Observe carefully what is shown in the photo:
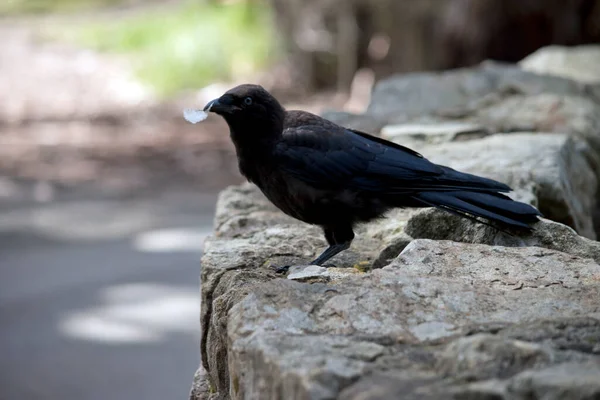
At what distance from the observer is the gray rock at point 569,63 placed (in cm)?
577

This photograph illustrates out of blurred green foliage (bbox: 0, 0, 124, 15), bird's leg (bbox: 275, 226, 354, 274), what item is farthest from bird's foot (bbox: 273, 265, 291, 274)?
blurred green foliage (bbox: 0, 0, 124, 15)

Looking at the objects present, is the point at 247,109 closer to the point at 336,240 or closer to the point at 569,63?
the point at 336,240

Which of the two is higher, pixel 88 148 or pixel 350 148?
pixel 88 148

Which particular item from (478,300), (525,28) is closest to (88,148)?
(525,28)

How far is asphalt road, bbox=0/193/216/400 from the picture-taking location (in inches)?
182

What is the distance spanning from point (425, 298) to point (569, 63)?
423cm

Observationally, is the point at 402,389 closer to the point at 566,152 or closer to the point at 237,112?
the point at 237,112

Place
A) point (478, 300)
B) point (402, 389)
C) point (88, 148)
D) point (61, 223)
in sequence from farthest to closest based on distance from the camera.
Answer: point (88, 148) < point (61, 223) < point (478, 300) < point (402, 389)

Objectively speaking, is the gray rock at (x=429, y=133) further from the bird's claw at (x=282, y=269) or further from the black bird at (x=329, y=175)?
the bird's claw at (x=282, y=269)

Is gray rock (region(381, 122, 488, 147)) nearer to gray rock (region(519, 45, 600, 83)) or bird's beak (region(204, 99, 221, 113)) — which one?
bird's beak (region(204, 99, 221, 113))

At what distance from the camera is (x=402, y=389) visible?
1691 millimetres

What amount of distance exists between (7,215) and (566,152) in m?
5.16

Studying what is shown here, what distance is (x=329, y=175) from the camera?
9.88ft

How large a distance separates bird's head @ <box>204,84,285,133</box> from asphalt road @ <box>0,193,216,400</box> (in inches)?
79.8
